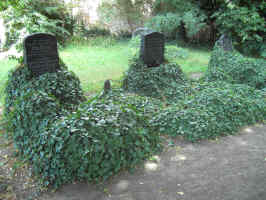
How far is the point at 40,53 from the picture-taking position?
5.77 metres

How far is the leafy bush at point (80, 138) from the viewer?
12.6ft

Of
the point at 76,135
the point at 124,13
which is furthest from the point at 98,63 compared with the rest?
the point at 76,135

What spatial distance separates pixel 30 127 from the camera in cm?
452

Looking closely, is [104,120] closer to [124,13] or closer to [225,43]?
[225,43]

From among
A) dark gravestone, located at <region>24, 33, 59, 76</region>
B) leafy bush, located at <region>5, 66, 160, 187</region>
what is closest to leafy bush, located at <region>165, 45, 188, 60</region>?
dark gravestone, located at <region>24, 33, 59, 76</region>

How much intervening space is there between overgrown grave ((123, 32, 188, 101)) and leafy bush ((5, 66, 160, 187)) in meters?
2.06

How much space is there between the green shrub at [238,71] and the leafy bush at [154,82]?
55.7 inches

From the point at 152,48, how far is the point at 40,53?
10.7 ft

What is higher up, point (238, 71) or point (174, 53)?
point (174, 53)

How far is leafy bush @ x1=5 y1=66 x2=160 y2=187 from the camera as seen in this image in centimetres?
383

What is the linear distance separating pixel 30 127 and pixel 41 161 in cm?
83

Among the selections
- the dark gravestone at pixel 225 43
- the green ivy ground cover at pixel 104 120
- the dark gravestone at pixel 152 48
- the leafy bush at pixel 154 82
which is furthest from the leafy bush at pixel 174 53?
the green ivy ground cover at pixel 104 120

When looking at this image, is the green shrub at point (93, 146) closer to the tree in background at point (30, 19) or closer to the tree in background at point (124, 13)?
the tree in background at point (30, 19)

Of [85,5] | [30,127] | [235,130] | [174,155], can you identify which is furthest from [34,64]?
[85,5]
